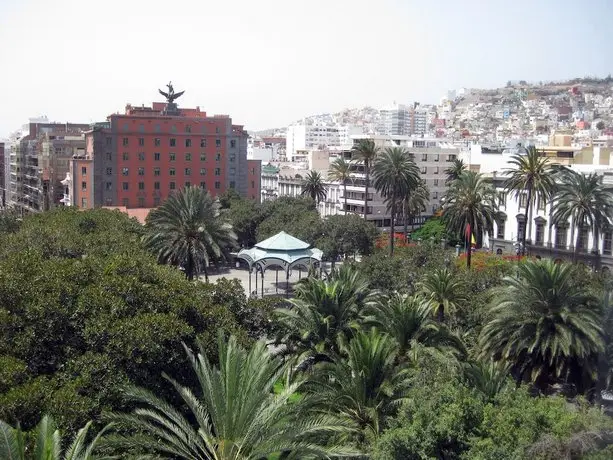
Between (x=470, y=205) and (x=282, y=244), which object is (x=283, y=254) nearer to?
(x=282, y=244)

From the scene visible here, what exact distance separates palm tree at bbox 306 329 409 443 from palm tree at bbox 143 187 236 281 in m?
15.6

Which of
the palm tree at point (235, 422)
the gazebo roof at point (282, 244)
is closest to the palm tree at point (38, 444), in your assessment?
the palm tree at point (235, 422)

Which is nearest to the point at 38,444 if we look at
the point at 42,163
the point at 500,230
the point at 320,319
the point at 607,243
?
the point at 320,319

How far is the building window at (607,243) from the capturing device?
48312 millimetres

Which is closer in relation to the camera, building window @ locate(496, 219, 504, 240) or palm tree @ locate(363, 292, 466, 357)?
palm tree @ locate(363, 292, 466, 357)

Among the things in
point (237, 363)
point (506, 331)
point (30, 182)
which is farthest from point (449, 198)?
point (30, 182)

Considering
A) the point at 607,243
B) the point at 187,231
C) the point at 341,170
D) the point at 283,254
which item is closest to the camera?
the point at 187,231

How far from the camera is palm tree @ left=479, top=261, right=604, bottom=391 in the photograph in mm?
20125

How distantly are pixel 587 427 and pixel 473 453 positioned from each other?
6.84ft

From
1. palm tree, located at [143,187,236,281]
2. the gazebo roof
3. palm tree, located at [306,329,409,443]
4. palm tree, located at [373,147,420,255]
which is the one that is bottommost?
palm tree, located at [306,329,409,443]

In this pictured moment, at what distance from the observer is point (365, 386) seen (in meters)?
16.6

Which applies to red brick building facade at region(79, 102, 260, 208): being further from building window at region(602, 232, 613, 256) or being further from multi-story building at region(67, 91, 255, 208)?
building window at region(602, 232, 613, 256)

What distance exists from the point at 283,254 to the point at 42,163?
57.3 meters

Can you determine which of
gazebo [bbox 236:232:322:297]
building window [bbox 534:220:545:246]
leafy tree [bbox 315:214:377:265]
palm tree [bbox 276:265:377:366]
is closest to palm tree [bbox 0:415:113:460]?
palm tree [bbox 276:265:377:366]
